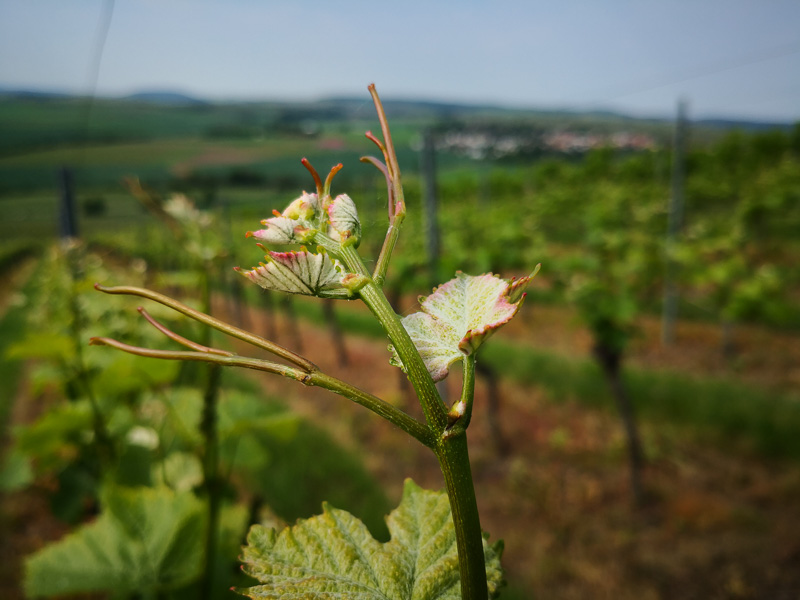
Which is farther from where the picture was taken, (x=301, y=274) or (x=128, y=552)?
(x=128, y=552)

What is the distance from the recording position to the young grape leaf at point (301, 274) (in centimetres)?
33

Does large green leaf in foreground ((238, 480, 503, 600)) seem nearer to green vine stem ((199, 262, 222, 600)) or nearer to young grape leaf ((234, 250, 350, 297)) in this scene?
young grape leaf ((234, 250, 350, 297))

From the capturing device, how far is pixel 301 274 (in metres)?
0.33

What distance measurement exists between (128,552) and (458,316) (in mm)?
1222

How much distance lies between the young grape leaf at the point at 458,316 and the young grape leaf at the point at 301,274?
2.5 inches

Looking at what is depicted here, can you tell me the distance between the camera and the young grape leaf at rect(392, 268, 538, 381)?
1.17 ft

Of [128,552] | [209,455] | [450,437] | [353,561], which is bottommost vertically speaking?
[128,552]

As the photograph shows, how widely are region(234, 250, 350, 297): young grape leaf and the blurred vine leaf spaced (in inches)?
43.9

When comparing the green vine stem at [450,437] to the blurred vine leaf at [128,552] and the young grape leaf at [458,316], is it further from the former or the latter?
the blurred vine leaf at [128,552]

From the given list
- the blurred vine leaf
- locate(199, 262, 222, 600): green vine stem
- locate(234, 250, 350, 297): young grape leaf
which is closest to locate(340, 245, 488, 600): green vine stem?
locate(234, 250, 350, 297): young grape leaf

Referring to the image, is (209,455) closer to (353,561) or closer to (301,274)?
(353,561)

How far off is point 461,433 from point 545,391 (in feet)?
20.4

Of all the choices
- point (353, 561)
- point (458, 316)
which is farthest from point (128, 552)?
point (458, 316)

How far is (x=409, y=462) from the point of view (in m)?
5.08
